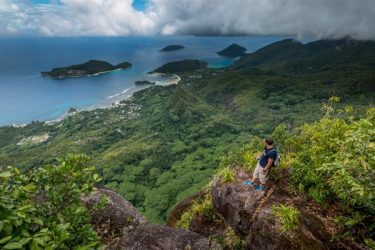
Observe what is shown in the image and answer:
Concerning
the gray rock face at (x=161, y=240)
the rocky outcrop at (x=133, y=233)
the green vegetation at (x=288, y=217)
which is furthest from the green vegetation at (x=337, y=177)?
the rocky outcrop at (x=133, y=233)

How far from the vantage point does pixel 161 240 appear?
35.4 feet

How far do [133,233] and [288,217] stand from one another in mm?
5347

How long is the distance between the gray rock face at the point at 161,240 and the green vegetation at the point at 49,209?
3.47 meters

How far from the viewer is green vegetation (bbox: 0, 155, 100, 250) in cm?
523

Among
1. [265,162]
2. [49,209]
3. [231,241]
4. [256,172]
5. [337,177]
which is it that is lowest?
[231,241]

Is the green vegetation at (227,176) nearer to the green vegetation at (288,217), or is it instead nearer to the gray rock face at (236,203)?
the gray rock face at (236,203)

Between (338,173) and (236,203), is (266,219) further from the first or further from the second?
(338,173)

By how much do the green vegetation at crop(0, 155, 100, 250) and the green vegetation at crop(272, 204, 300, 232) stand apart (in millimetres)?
6475

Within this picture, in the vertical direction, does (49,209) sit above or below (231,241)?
above

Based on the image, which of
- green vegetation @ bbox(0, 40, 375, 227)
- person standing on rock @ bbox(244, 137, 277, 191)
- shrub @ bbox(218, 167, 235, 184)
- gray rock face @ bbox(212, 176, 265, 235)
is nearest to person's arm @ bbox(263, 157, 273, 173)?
person standing on rock @ bbox(244, 137, 277, 191)

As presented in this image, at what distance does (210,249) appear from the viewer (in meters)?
10.7

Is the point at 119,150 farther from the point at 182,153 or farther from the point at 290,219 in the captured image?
the point at 290,219

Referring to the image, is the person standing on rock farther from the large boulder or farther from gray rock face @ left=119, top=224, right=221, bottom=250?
gray rock face @ left=119, top=224, right=221, bottom=250

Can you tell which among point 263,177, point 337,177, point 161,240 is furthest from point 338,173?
point 161,240
